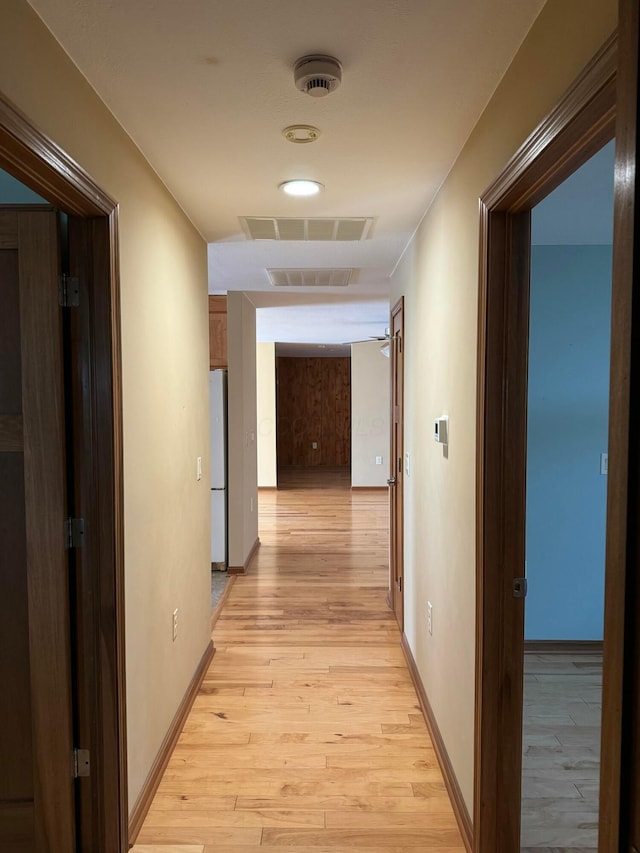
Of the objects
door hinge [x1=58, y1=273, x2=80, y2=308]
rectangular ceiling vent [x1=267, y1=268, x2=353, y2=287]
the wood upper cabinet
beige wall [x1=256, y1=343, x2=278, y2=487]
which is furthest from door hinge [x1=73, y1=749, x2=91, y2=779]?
beige wall [x1=256, y1=343, x2=278, y2=487]

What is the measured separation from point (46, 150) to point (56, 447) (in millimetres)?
792

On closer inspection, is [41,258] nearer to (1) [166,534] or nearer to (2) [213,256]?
(1) [166,534]

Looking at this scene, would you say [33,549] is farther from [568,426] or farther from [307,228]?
[568,426]

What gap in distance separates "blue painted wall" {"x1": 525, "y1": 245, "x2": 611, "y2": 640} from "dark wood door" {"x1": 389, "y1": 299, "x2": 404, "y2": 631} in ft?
2.49

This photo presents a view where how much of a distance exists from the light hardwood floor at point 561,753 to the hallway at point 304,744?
0.33 metres

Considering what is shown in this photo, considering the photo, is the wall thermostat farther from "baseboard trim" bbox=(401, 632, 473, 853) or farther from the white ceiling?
"baseboard trim" bbox=(401, 632, 473, 853)

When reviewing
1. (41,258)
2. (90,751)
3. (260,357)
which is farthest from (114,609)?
(260,357)

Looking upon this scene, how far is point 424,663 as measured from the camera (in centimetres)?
276

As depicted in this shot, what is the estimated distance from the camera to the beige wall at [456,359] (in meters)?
1.22

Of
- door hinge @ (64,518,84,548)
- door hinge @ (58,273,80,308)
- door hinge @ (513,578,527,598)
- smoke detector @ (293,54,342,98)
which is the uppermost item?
smoke detector @ (293,54,342,98)

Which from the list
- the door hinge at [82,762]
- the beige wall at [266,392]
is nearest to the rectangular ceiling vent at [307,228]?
the door hinge at [82,762]

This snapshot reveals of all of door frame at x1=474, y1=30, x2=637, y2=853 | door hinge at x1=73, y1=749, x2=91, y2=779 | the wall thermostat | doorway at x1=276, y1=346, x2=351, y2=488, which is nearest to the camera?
door frame at x1=474, y1=30, x2=637, y2=853

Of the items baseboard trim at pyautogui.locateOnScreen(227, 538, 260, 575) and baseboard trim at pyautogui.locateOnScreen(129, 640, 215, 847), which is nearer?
baseboard trim at pyautogui.locateOnScreen(129, 640, 215, 847)

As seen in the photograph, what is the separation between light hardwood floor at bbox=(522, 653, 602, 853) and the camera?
6.40ft
